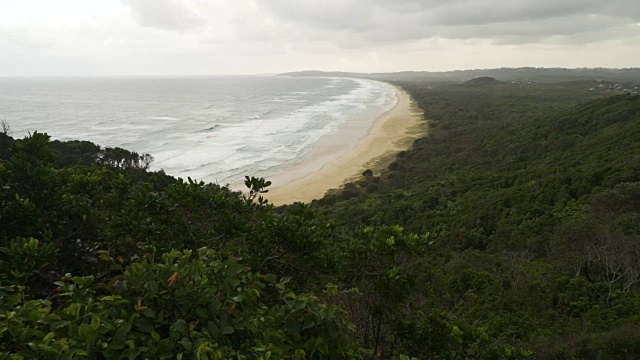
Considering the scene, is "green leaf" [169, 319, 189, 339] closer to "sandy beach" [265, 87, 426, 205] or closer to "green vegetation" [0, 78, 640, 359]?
"green vegetation" [0, 78, 640, 359]

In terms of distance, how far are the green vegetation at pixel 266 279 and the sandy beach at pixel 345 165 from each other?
673 inches

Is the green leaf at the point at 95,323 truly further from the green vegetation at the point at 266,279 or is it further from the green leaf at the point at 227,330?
the green leaf at the point at 227,330

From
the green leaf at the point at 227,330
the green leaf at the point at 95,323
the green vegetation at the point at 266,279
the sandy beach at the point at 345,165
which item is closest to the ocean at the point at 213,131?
the sandy beach at the point at 345,165

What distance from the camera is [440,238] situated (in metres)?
19.2

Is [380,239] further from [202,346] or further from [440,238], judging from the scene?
[440,238]

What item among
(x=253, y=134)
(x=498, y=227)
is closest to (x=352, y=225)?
(x=498, y=227)

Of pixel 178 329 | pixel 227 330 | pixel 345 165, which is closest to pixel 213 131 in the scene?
pixel 345 165

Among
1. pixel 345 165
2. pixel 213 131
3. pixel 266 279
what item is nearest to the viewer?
pixel 266 279

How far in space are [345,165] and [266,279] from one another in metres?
37.1

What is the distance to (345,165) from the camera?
4031 centimetres

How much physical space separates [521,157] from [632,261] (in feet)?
78.1

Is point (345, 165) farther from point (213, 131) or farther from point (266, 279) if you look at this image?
point (266, 279)

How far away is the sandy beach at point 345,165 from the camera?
32188 mm

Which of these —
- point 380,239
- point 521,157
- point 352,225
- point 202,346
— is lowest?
point 352,225
